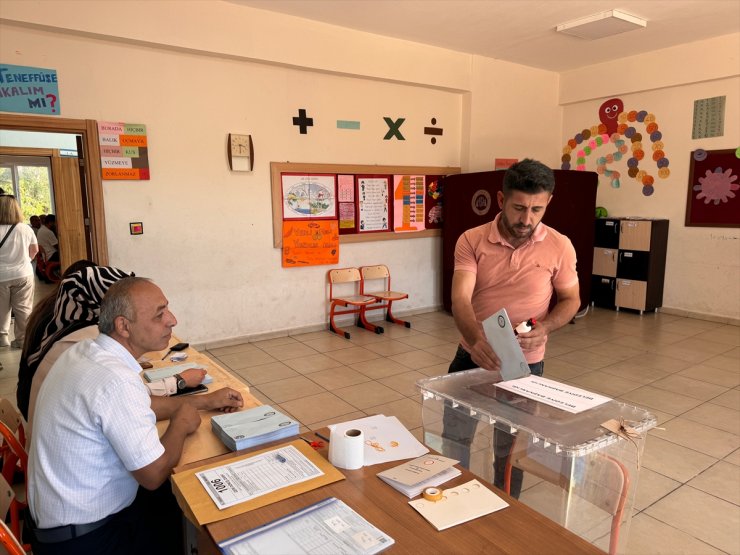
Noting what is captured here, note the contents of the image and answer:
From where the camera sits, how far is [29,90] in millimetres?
4039

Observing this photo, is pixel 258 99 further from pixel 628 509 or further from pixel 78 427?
pixel 628 509

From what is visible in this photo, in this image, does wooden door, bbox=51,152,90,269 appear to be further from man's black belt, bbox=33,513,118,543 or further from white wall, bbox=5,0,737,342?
man's black belt, bbox=33,513,118,543

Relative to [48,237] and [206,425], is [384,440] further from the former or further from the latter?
[48,237]

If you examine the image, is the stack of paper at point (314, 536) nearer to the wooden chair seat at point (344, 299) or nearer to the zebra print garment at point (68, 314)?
the zebra print garment at point (68, 314)

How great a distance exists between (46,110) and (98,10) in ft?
2.94

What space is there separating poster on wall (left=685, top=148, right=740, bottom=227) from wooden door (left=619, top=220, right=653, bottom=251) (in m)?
0.53

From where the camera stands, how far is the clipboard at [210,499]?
1192mm

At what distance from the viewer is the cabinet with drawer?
21.1ft

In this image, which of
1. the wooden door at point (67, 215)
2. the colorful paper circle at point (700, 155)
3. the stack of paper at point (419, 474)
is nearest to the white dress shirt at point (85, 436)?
the stack of paper at point (419, 474)

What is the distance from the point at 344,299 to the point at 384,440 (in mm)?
4165

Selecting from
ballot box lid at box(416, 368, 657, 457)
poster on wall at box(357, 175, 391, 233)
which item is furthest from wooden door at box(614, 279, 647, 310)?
ballot box lid at box(416, 368, 657, 457)

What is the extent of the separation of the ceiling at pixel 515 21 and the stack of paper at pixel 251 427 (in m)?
4.14

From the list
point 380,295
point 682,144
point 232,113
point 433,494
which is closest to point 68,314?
point 433,494

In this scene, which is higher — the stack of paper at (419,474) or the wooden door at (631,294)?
the stack of paper at (419,474)
